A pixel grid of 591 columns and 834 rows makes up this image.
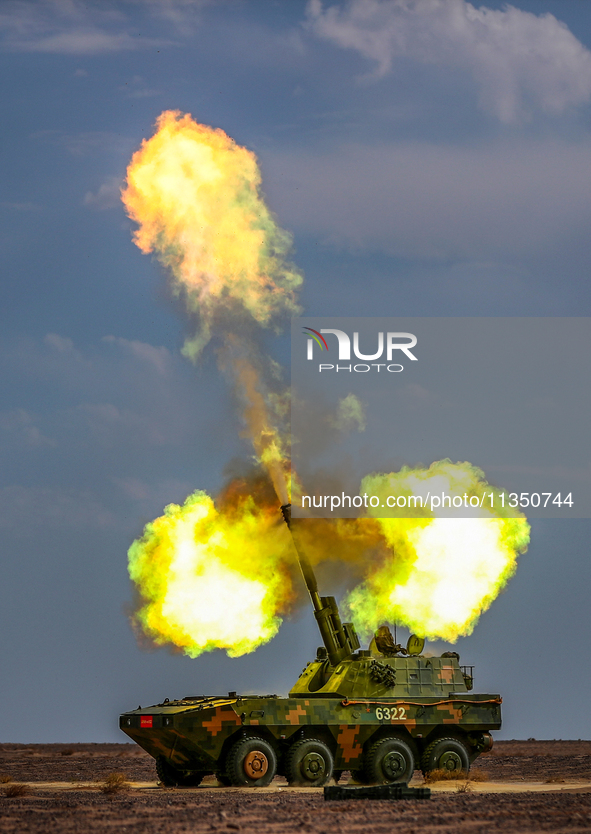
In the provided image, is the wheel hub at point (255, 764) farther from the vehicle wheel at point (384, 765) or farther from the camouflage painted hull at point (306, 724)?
the vehicle wheel at point (384, 765)

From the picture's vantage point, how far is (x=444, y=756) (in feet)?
114

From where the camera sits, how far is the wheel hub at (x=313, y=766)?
33.0 m

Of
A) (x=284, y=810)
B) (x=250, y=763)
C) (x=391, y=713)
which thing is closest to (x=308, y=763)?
(x=250, y=763)

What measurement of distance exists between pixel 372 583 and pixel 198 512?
604 centimetres

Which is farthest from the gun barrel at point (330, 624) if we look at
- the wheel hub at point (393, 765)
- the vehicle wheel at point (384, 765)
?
the wheel hub at point (393, 765)

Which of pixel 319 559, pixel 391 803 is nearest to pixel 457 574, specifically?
pixel 319 559

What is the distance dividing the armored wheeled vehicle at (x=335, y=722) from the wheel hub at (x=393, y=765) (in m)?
0.03

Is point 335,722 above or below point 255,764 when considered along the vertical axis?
above

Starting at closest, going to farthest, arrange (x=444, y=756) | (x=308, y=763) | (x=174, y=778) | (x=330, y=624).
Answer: (x=308, y=763)
(x=174, y=778)
(x=444, y=756)
(x=330, y=624)

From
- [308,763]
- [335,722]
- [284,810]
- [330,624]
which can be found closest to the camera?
[284,810]

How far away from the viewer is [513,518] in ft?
129

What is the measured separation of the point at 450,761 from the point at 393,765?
1867 millimetres

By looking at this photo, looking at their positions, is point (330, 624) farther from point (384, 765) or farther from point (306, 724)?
point (384, 765)

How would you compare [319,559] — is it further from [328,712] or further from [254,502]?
[328,712]
